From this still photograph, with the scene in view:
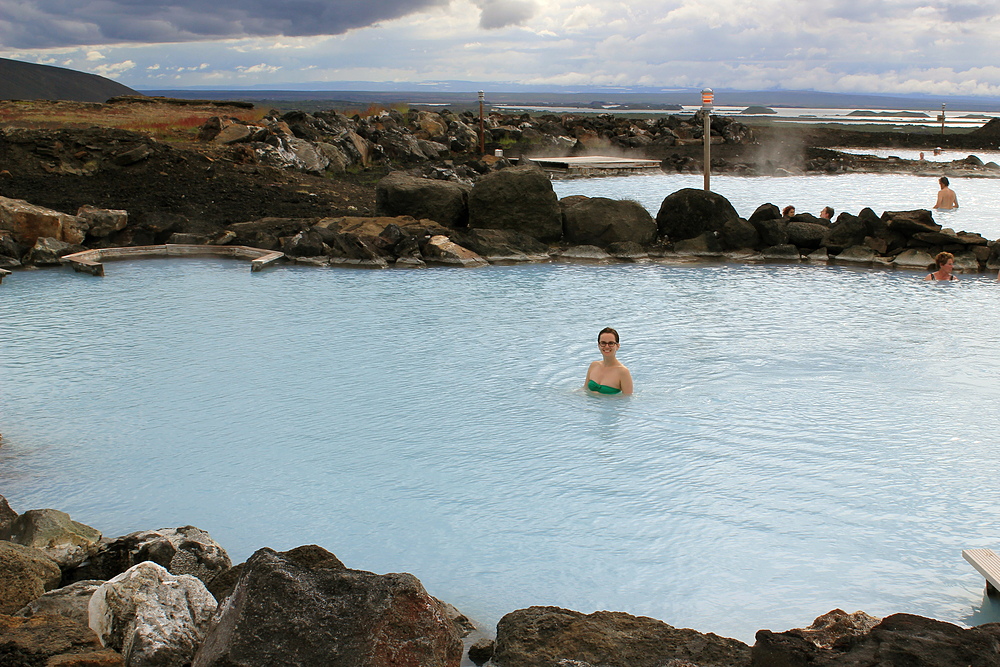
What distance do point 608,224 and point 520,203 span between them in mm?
1498

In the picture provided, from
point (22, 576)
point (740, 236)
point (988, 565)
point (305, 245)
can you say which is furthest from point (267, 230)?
point (988, 565)

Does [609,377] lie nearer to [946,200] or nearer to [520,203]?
[520,203]

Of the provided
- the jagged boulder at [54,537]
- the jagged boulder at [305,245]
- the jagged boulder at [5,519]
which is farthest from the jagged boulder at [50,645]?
the jagged boulder at [305,245]

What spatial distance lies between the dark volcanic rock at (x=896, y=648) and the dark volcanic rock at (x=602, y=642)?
6.5 inches

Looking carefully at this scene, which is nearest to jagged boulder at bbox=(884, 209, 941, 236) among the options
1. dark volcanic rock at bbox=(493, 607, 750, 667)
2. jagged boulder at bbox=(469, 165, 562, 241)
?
jagged boulder at bbox=(469, 165, 562, 241)

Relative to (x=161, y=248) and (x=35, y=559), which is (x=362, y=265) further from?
(x=35, y=559)

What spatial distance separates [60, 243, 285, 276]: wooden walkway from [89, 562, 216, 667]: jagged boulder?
8.91 meters

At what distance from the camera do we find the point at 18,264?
11.2 metres

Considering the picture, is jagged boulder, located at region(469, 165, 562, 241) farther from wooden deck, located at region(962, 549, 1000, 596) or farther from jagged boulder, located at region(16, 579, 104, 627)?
jagged boulder, located at region(16, 579, 104, 627)

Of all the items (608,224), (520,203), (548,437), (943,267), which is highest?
(520,203)

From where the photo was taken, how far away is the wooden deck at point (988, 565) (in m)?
3.37

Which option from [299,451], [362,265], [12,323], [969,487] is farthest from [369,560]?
[362,265]

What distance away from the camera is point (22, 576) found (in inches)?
128

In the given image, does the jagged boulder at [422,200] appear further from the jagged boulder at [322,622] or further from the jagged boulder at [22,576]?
the jagged boulder at [322,622]
